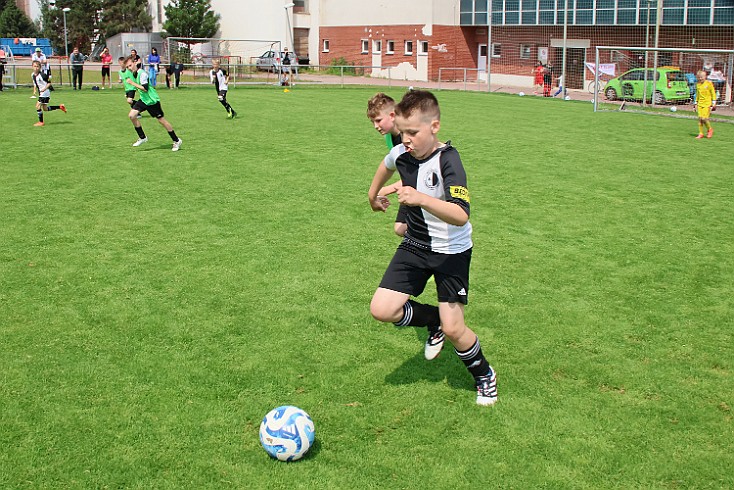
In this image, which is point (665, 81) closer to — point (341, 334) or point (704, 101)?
point (704, 101)

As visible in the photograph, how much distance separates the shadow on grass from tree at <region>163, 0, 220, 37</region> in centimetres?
5348

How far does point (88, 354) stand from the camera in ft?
19.0

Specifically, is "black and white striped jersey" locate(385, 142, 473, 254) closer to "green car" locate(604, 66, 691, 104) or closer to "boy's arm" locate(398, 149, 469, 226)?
"boy's arm" locate(398, 149, 469, 226)

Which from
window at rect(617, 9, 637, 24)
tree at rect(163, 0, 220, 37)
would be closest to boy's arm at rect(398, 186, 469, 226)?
window at rect(617, 9, 637, 24)

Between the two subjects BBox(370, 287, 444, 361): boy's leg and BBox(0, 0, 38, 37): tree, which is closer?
BBox(370, 287, 444, 361): boy's leg

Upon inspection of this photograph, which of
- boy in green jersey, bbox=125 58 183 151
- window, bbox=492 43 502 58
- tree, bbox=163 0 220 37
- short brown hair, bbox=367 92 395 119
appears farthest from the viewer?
tree, bbox=163 0 220 37

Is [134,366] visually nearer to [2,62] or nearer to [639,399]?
[639,399]

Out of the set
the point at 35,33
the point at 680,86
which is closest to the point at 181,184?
the point at 680,86

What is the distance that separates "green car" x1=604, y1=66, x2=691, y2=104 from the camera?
87.1ft

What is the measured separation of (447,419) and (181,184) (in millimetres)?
8627

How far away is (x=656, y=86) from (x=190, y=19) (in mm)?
37522

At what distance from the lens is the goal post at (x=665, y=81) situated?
2553cm

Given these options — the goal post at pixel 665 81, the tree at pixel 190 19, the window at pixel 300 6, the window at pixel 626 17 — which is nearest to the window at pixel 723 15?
the window at pixel 626 17

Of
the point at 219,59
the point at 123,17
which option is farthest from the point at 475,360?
the point at 123,17
